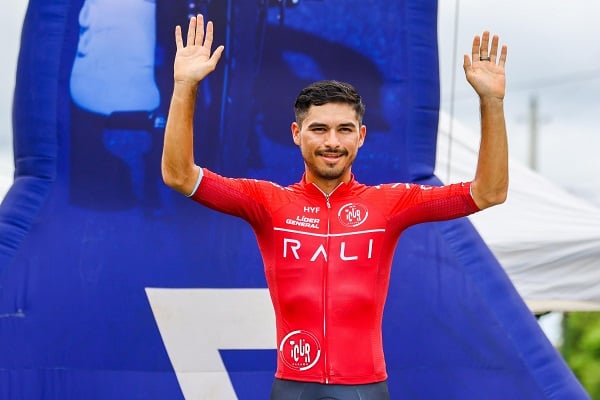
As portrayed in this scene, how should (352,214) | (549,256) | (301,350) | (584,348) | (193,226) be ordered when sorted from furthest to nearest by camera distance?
(584,348)
(549,256)
(193,226)
(352,214)
(301,350)

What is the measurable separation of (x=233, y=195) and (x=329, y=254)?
0.27 metres

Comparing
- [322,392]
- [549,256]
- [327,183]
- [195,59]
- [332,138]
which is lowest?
[322,392]

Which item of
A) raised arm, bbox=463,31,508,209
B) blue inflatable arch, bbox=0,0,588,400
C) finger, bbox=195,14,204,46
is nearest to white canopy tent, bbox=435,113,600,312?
blue inflatable arch, bbox=0,0,588,400

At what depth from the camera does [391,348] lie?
3.35 m

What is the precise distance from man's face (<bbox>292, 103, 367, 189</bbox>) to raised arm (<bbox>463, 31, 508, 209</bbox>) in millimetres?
295

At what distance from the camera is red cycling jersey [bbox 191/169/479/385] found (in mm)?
2451

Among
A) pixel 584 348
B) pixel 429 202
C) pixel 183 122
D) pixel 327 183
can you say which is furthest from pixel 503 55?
pixel 584 348

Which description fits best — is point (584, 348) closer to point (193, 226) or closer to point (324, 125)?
point (193, 226)

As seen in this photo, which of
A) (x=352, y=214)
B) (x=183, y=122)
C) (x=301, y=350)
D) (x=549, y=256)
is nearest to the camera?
(x=183, y=122)

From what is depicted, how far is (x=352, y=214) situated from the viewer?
255 centimetres

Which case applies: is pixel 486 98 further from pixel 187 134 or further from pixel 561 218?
pixel 561 218

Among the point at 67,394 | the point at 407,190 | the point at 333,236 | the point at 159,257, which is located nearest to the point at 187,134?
the point at 333,236

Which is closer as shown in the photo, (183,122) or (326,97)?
(183,122)

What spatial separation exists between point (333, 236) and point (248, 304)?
0.89 m
